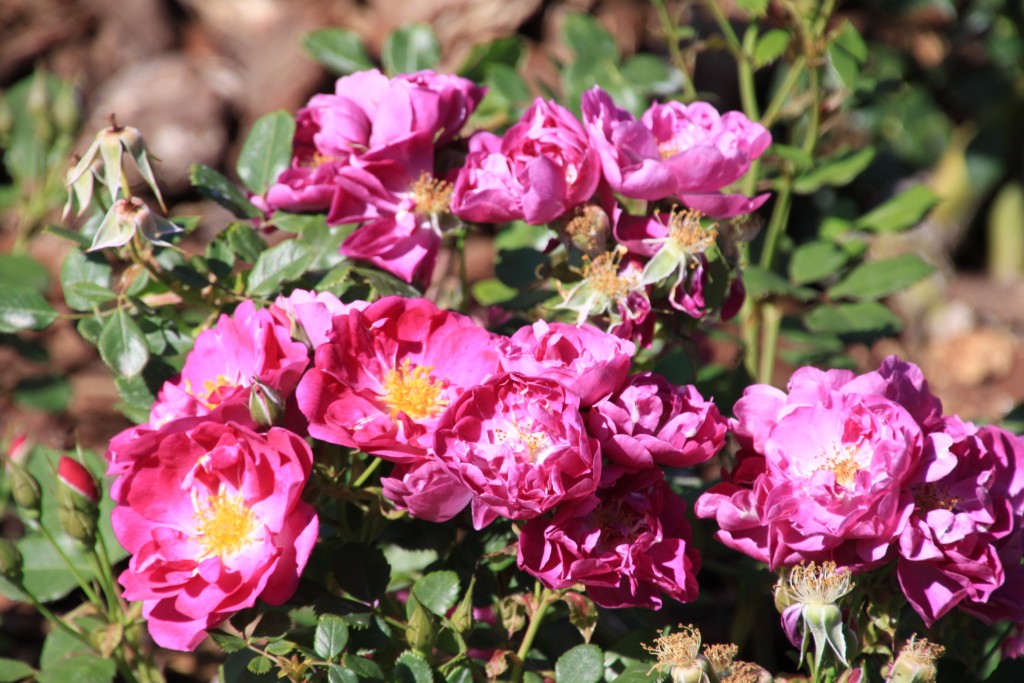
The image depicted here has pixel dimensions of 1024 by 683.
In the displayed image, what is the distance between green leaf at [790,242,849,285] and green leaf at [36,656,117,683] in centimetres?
100

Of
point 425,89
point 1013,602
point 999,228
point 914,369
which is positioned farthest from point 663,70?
point 999,228

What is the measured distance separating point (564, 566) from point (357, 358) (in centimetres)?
26

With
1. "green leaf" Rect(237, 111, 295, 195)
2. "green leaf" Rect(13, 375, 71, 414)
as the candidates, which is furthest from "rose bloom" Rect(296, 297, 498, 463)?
"green leaf" Rect(13, 375, 71, 414)

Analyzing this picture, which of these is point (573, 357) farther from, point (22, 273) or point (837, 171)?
point (22, 273)

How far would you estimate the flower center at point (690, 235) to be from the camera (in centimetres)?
90

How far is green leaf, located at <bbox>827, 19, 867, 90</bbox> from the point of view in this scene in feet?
3.94

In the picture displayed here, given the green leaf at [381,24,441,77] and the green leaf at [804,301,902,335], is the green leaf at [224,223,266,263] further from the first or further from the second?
the green leaf at [804,301,902,335]

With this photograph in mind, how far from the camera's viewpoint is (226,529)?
87 centimetres

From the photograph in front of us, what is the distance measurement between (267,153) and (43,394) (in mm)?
846

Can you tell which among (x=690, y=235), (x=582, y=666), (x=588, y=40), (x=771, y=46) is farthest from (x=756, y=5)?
(x=582, y=666)

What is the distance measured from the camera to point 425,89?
983 mm

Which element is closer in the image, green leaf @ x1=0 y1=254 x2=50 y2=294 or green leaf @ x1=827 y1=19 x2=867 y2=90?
green leaf @ x1=827 y1=19 x2=867 y2=90

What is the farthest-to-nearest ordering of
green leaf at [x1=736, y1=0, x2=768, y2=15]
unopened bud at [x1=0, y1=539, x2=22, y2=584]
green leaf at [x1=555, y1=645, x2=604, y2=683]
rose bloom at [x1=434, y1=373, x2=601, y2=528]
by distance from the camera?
A: green leaf at [x1=736, y1=0, x2=768, y2=15]
unopened bud at [x1=0, y1=539, x2=22, y2=584]
green leaf at [x1=555, y1=645, x2=604, y2=683]
rose bloom at [x1=434, y1=373, x2=601, y2=528]

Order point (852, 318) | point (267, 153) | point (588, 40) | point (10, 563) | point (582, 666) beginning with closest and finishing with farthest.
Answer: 1. point (582, 666)
2. point (10, 563)
3. point (267, 153)
4. point (852, 318)
5. point (588, 40)
